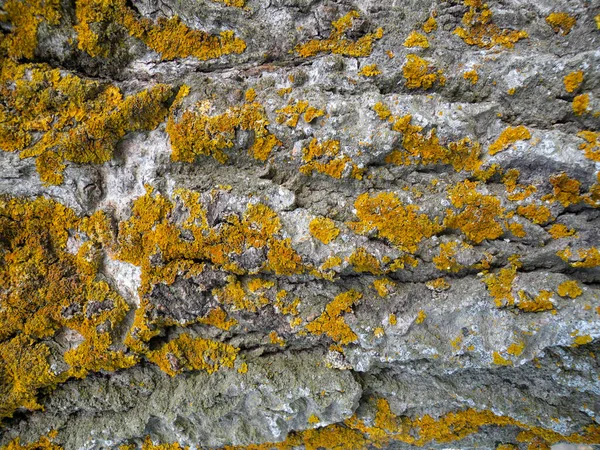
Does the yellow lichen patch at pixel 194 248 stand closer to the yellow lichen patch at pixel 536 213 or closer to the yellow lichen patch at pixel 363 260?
the yellow lichen patch at pixel 363 260

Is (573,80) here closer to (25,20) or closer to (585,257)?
(585,257)

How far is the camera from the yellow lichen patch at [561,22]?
3.44m

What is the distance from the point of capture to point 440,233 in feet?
12.0

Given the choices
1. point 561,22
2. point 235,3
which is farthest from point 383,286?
point 235,3

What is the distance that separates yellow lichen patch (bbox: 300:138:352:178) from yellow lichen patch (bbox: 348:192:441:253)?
47 cm

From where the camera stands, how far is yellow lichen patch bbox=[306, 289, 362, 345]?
3.90m

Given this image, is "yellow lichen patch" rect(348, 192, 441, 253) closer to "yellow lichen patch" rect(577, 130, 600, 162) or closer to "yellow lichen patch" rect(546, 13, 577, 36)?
"yellow lichen patch" rect(577, 130, 600, 162)

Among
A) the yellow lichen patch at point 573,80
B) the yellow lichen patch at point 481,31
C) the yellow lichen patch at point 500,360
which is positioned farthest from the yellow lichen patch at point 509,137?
the yellow lichen patch at point 500,360

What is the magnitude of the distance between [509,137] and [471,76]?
0.74 meters

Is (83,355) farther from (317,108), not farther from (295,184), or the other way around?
(317,108)

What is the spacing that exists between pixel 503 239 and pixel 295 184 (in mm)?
2149

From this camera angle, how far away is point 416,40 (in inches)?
150

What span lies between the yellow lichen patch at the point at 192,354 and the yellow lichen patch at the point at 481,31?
4.31 meters

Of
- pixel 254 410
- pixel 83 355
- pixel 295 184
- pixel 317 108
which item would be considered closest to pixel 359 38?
pixel 317 108
